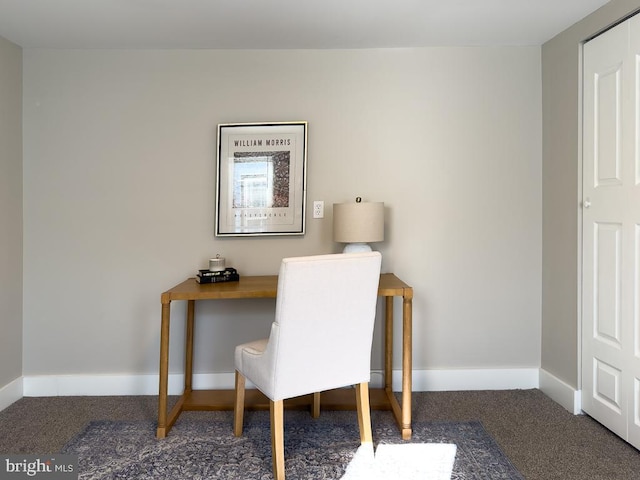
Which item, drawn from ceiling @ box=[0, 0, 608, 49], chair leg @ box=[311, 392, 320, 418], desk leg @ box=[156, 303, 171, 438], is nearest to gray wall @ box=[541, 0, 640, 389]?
ceiling @ box=[0, 0, 608, 49]

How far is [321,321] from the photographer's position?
77.2 inches

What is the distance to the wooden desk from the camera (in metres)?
2.33

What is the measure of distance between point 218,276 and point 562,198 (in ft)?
6.58

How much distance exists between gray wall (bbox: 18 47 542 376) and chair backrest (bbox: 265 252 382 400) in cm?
99

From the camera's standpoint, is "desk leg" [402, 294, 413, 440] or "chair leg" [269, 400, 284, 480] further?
"desk leg" [402, 294, 413, 440]

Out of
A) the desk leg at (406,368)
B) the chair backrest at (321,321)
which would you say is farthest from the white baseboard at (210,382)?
the chair backrest at (321,321)

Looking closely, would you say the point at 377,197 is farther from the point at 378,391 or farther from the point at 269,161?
the point at 378,391

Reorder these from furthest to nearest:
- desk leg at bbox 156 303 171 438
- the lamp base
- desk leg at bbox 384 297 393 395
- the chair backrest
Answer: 1. desk leg at bbox 384 297 393 395
2. the lamp base
3. desk leg at bbox 156 303 171 438
4. the chair backrest

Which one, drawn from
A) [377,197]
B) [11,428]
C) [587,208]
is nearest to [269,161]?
[377,197]

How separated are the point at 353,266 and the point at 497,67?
5.99ft

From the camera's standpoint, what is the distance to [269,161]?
2924 millimetres

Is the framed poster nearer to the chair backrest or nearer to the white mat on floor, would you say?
the chair backrest

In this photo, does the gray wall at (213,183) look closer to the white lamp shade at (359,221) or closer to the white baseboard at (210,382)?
the white baseboard at (210,382)

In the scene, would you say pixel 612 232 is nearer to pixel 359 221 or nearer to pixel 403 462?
pixel 359 221
